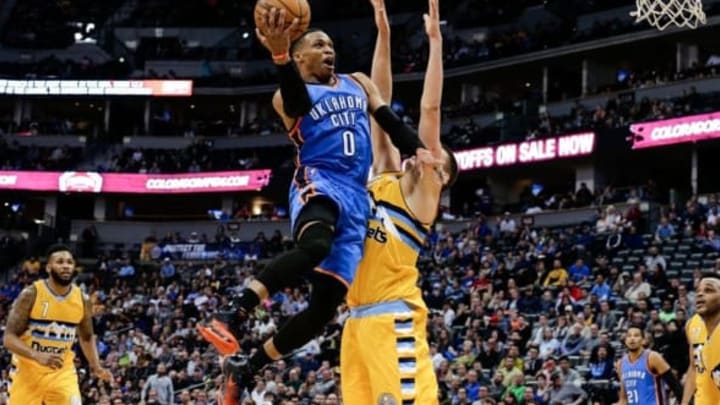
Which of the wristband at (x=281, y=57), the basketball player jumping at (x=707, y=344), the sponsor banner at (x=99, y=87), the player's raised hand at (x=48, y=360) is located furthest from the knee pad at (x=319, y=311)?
the sponsor banner at (x=99, y=87)

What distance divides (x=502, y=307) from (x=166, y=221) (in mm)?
27097

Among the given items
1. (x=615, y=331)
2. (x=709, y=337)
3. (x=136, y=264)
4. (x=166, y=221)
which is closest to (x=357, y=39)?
(x=166, y=221)

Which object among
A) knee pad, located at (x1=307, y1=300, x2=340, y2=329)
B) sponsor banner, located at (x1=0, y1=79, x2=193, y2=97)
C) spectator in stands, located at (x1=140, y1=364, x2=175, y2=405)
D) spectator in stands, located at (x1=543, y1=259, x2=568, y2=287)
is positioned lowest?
spectator in stands, located at (x1=140, y1=364, x2=175, y2=405)

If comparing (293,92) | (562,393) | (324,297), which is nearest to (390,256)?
(324,297)

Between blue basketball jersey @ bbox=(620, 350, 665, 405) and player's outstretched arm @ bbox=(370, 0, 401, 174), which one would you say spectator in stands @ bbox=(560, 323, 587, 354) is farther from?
player's outstretched arm @ bbox=(370, 0, 401, 174)

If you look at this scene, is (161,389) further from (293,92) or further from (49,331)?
(293,92)

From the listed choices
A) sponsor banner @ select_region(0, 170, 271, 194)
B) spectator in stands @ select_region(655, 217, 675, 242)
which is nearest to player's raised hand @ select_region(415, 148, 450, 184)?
spectator in stands @ select_region(655, 217, 675, 242)

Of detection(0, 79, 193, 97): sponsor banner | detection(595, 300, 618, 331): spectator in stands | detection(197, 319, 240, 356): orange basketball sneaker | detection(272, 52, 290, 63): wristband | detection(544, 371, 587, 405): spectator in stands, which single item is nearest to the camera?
detection(197, 319, 240, 356): orange basketball sneaker

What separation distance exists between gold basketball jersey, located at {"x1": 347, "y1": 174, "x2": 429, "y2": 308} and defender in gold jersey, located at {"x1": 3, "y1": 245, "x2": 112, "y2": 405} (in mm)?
4798

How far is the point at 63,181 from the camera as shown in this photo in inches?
1815

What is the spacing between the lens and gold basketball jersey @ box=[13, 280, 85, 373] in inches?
411

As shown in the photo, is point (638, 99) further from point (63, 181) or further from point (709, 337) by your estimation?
point (709, 337)

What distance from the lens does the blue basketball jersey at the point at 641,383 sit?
1255 cm

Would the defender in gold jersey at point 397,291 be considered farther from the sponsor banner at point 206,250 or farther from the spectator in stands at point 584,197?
the sponsor banner at point 206,250
